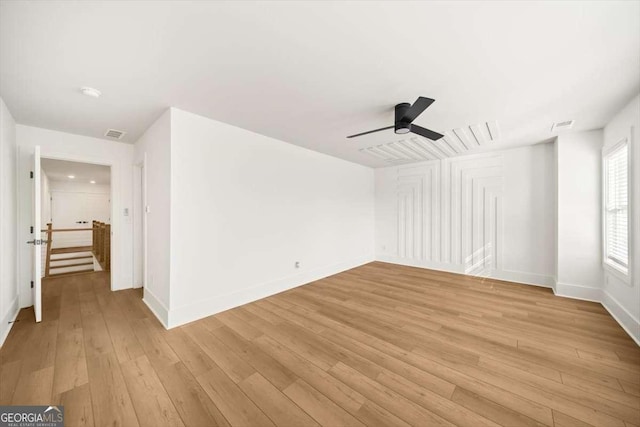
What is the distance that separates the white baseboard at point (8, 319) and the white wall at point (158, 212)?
1.20 meters

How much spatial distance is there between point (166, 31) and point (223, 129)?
163cm

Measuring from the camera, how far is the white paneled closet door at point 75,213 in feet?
27.2

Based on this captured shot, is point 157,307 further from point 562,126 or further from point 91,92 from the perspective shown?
point 562,126

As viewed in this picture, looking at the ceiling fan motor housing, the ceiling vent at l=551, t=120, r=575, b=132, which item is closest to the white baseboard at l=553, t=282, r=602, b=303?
the ceiling vent at l=551, t=120, r=575, b=132

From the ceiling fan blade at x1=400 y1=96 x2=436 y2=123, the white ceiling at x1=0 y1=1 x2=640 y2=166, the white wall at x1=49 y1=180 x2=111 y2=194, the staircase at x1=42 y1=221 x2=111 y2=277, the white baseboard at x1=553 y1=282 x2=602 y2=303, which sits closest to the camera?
the white ceiling at x1=0 y1=1 x2=640 y2=166

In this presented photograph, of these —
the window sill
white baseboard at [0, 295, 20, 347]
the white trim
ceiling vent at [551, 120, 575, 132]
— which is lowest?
white baseboard at [0, 295, 20, 347]

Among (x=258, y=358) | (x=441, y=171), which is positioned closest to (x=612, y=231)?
(x=441, y=171)

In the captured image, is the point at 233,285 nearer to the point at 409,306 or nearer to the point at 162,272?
the point at 162,272

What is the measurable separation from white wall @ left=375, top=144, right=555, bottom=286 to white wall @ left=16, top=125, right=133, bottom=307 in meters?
5.53

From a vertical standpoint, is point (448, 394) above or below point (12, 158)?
below

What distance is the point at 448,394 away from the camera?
169 cm

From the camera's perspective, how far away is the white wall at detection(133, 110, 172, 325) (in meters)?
2.75

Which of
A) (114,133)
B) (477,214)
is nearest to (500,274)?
(477,214)

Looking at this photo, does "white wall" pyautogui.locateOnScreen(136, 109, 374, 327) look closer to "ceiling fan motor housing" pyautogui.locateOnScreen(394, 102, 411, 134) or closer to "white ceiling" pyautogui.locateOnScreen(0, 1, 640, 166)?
"white ceiling" pyautogui.locateOnScreen(0, 1, 640, 166)
